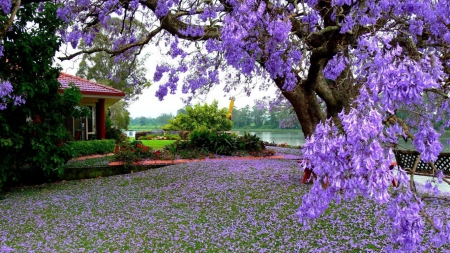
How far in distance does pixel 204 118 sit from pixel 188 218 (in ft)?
73.1

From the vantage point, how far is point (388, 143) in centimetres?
295

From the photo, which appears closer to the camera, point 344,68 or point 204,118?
point 344,68

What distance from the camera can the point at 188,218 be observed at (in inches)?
249

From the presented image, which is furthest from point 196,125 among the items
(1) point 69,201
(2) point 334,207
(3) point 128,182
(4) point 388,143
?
(4) point 388,143

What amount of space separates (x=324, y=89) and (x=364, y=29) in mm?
1313

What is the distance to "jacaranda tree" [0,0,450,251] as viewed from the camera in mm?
2658

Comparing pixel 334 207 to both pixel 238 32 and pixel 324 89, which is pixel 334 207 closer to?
pixel 324 89

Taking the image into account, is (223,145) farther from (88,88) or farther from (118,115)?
(118,115)

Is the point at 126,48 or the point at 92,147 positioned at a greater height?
the point at 126,48

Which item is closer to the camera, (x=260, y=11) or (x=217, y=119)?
(x=260, y=11)

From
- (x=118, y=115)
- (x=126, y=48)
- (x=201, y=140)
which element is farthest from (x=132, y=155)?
(x=118, y=115)

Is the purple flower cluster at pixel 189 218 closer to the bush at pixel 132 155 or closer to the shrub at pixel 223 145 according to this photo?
the bush at pixel 132 155

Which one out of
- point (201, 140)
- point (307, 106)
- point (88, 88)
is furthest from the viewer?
point (88, 88)

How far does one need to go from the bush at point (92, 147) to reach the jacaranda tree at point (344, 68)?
16.5 feet
